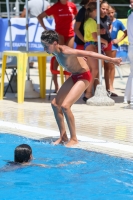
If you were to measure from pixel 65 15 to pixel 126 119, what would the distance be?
10.3 feet

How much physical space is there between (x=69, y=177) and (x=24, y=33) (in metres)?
9.95

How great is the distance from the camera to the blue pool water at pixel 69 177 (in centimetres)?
557

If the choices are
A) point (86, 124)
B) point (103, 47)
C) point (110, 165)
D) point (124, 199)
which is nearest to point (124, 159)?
point (110, 165)

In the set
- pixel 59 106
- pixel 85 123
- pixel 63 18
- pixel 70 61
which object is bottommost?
pixel 85 123

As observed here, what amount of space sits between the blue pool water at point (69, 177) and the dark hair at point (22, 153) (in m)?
0.11

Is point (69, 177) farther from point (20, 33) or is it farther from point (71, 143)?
point (20, 33)

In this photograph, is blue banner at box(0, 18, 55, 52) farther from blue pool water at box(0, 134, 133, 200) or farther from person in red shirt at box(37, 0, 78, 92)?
blue pool water at box(0, 134, 133, 200)

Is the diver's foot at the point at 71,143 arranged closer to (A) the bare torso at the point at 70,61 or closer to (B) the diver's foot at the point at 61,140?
(B) the diver's foot at the point at 61,140

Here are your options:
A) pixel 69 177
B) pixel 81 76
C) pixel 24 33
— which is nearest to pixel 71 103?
pixel 81 76

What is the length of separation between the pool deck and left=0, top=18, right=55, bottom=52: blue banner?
3869mm

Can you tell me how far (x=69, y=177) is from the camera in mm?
6176

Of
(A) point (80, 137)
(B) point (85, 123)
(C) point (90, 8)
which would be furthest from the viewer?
(C) point (90, 8)

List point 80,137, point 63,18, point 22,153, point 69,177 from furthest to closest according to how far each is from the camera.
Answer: point 63,18 → point 80,137 → point 22,153 → point 69,177

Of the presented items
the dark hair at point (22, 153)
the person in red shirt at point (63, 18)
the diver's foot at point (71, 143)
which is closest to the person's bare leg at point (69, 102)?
the diver's foot at point (71, 143)
